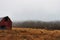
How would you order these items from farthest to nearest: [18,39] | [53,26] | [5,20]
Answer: [5,20] → [53,26] → [18,39]

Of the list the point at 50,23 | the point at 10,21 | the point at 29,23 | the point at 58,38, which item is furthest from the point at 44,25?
the point at 58,38

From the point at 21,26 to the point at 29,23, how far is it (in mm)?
1410

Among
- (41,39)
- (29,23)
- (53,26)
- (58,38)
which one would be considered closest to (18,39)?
(41,39)

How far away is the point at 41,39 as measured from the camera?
14.4 m

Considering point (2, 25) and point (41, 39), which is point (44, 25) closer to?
point (2, 25)

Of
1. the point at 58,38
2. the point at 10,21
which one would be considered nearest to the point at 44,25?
the point at 10,21

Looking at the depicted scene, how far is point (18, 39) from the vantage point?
46.8 feet

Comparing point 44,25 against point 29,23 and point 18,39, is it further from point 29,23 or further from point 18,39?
point 18,39

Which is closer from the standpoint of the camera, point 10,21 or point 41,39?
point 41,39

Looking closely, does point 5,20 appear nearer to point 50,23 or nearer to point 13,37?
point 50,23

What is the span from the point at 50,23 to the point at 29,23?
3377 millimetres

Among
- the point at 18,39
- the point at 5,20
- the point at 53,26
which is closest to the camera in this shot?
the point at 18,39

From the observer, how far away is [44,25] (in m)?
27.5

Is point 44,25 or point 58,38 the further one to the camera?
point 44,25
